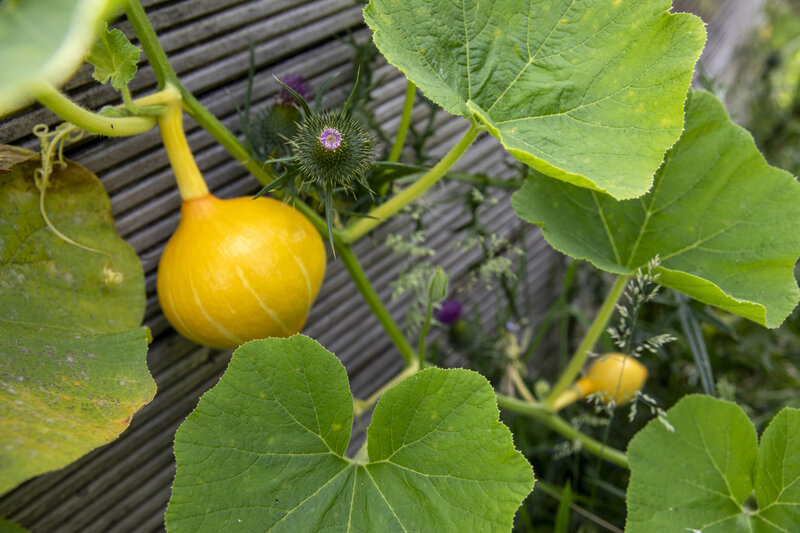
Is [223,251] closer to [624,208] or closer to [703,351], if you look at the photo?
[624,208]

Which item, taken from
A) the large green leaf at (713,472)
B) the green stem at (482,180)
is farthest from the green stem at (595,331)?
the green stem at (482,180)

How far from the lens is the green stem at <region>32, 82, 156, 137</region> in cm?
64

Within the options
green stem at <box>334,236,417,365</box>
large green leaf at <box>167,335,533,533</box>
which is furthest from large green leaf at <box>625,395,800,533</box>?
green stem at <box>334,236,417,365</box>

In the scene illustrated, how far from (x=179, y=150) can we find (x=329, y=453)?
478 mm

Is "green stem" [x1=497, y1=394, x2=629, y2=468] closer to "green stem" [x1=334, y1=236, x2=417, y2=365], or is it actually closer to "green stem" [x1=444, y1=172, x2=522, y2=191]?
"green stem" [x1=334, y1=236, x2=417, y2=365]

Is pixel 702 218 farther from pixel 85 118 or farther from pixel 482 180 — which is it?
pixel 85 118

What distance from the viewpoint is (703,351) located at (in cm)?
112

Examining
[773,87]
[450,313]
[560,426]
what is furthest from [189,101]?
[773,87]

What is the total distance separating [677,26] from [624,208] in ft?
1.08

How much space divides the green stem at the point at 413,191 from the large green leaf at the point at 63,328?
1.13 feet

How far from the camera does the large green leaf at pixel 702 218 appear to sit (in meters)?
0.95

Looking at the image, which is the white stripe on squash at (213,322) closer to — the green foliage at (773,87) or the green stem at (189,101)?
the green stem at (189,101)

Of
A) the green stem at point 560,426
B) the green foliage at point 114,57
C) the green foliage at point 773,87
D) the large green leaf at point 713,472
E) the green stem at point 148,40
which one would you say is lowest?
the large green leaf at point 713,472

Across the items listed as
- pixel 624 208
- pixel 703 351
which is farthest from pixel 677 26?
pixel 703 351
